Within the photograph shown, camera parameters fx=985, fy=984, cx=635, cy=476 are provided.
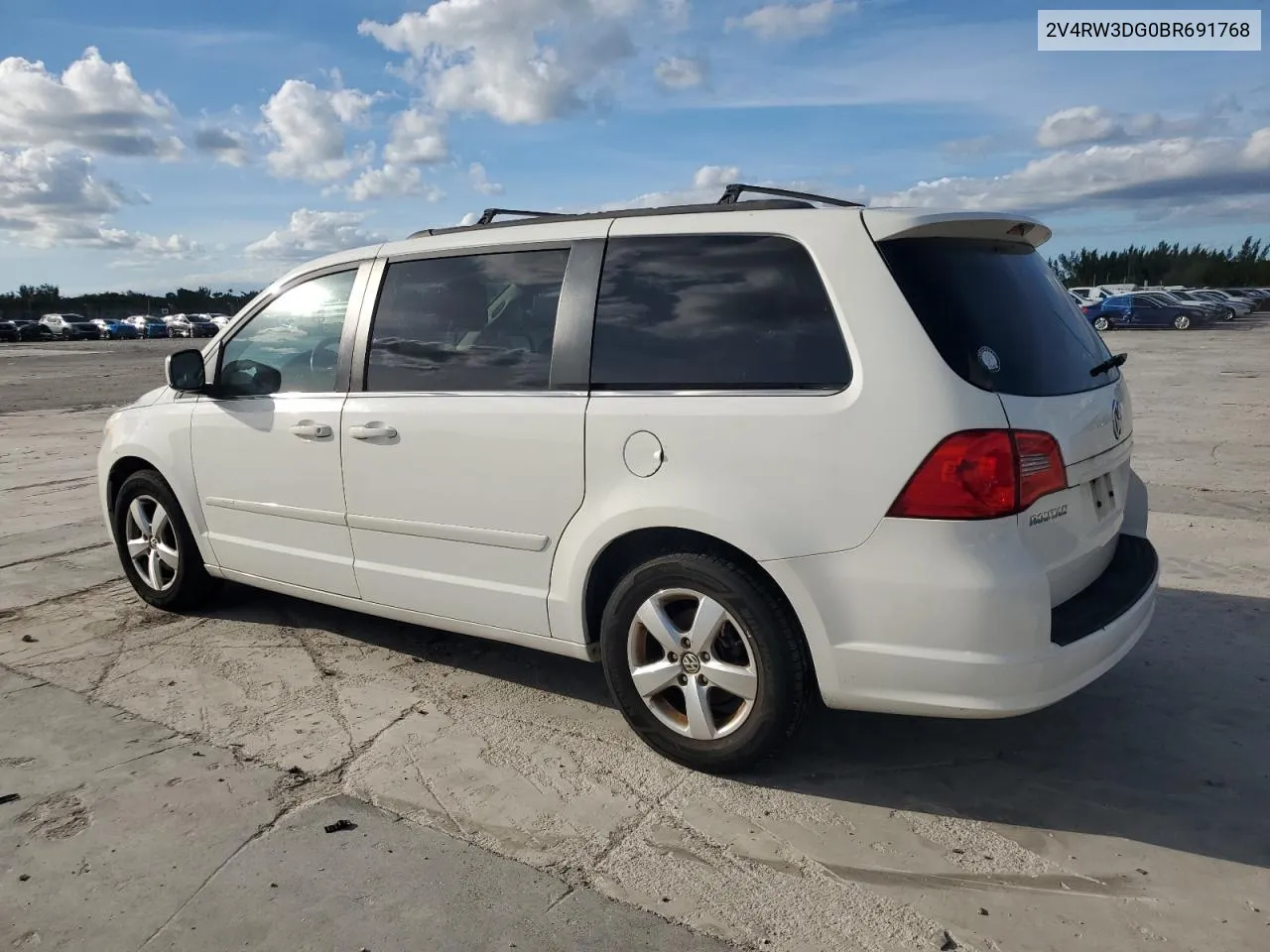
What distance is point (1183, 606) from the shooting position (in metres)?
4.90

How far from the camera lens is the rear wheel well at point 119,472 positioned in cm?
530

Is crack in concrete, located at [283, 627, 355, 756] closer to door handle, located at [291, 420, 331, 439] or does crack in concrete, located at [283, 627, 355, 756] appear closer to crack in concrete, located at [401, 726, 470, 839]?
crack in concrete, located at [401, 726, 470, 839]

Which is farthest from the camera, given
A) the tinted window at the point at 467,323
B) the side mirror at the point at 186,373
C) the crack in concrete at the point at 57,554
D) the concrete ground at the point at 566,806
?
the crack in concrete at the point at 57,554

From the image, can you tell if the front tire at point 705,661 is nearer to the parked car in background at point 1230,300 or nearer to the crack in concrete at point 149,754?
the crack in concrete at point 149,754

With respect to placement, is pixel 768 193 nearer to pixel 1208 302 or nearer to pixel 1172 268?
pixel 1208 302

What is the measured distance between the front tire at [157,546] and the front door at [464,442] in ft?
4.59

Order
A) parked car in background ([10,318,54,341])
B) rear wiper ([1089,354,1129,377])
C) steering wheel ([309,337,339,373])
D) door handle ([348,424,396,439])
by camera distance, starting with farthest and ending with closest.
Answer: parked car in background ([10,318,54,341]) → steering wheel ([309,337,339,373]) → door handle ([348,424,396,439]) → rear wiper ([1089,354,1129,377])

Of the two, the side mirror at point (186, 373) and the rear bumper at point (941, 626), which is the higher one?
the side mirror at point (186, 373)

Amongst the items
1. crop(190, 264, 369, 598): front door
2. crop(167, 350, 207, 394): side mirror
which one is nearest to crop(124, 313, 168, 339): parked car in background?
crop(167, 350, 207, 394): side mirror

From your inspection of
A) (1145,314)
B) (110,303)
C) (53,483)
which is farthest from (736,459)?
(110,303)

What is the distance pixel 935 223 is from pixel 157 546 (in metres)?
4.23

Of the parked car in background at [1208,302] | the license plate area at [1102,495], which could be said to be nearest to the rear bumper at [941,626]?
the license plate area at [1102,495]

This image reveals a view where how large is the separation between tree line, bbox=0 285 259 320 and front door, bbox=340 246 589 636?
71.3 meters

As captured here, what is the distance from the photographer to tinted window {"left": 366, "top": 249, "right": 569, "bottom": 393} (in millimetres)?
3691
